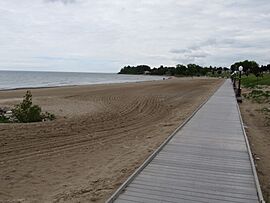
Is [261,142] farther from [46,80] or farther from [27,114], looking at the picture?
[46,80]

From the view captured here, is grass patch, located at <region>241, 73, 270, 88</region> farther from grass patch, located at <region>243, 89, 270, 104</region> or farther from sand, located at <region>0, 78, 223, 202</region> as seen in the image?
sand, located at <region>0, 78, 223, 202</region>

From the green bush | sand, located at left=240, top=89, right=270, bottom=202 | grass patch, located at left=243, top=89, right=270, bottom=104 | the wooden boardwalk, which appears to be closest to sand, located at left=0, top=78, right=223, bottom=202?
the wooden boardwalk

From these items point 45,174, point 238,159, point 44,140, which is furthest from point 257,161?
point 44,140

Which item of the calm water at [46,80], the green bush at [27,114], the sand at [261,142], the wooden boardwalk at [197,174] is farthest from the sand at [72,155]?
the calm water at [46,80]

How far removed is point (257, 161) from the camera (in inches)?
307

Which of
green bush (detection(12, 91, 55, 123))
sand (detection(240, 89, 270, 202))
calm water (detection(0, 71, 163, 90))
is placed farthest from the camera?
calm water (detection(0, 71, 163, 90))

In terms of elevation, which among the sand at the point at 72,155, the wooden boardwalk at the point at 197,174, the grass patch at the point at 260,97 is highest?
the grass patch at the point at 260,97

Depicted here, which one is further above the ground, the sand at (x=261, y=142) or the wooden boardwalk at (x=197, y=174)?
the wooden boardwalk at (x=197, y=174)

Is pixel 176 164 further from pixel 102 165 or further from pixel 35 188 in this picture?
pixel 35 188

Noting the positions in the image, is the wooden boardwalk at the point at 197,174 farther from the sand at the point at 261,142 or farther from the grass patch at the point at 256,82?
the grass patch at the point at 256,82

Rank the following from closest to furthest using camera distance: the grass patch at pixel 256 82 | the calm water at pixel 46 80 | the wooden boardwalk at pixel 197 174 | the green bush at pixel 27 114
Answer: the wooden boardwalk at pixel 197 174 < the green bush at pixel 27 114 < the grass patch at pixel 256 82 < the calm water at pixel 46 80

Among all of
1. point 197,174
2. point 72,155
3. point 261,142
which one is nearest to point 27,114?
point 72,155

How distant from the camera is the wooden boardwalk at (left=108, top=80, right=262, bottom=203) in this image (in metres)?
4.71

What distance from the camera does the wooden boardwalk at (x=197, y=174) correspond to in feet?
15.5
